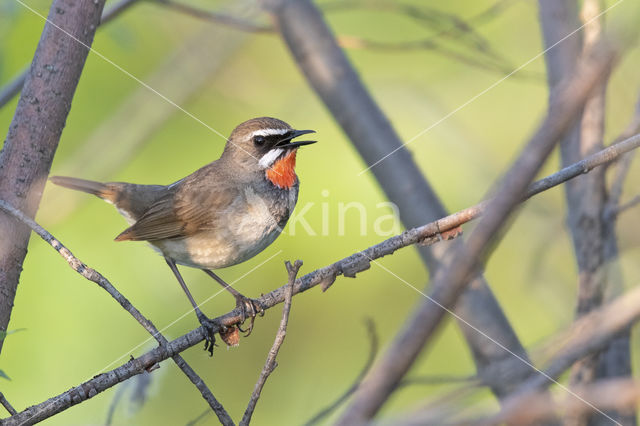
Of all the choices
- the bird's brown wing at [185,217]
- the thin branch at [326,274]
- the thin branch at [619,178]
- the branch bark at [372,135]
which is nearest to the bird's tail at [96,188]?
the bird's brown wing at [185,217]

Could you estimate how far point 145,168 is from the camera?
4.95m

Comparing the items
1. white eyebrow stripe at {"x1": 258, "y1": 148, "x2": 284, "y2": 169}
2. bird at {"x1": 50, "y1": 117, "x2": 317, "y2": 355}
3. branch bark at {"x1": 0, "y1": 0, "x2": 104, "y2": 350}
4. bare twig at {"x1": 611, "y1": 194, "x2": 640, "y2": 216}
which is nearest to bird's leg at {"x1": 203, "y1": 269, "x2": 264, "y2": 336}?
bird at {"x1": 50, "y1": 117, "x2": 317, "y2": 355}

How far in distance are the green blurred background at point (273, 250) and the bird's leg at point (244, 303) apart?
0.79 ft

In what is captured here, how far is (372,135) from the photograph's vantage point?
11.7 feet

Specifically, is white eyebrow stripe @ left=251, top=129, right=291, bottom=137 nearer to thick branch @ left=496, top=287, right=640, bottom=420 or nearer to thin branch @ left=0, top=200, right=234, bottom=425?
thin branch @ left=0, top=200, right=234, bottom=425

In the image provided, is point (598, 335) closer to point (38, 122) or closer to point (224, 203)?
point (38, 122)

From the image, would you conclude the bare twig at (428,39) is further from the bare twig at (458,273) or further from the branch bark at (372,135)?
the bare twig at (458,273)

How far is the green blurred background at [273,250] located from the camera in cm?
449

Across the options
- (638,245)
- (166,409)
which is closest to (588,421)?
(638,245)

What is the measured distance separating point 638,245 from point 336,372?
211cm

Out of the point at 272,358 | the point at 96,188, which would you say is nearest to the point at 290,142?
the point at 96,188

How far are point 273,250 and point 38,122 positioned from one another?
2598 millimetres

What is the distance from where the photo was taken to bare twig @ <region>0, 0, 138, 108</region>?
122 inches

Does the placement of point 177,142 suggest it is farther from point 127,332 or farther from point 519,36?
point 519,36
